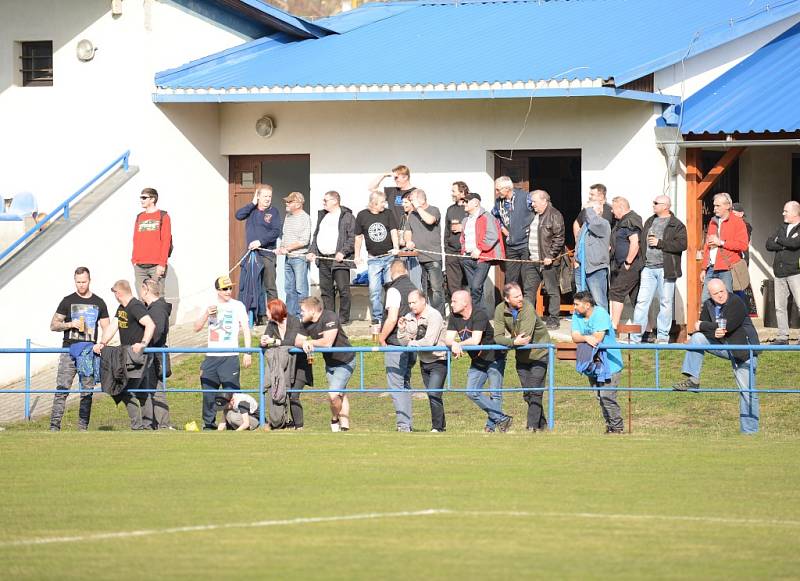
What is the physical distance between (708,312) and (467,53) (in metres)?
7.50

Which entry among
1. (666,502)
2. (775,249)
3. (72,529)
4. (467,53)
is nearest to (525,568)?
(666,502)

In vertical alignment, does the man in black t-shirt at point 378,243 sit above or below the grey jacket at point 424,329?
above

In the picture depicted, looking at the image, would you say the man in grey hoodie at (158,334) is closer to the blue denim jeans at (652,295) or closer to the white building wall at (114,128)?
the white building wall at (114,128)

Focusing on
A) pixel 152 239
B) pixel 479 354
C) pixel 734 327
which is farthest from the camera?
pixel 152 239

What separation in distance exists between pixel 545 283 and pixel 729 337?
4.43 meters

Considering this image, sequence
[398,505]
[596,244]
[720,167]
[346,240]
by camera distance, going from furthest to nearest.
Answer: [720,167]
[346,240]
[596,244]
[398,505]

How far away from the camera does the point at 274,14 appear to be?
22.2 meters

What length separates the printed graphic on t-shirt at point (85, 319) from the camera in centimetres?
1652

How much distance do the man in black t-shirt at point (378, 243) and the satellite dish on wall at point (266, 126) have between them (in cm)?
348

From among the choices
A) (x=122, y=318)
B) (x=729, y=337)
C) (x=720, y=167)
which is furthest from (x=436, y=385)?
(x=720, y=167)

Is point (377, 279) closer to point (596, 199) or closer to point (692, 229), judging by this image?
point (596, 199)

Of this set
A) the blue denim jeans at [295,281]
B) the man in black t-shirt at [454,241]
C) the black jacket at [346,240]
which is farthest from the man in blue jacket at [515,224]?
the blue denim jeans at [295,281]

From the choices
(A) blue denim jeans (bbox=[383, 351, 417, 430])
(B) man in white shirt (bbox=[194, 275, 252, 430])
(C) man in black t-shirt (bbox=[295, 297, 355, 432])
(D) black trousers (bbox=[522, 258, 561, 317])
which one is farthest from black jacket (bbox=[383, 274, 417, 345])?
(D) black trousers (bbox=[522, 258, 561, 317])

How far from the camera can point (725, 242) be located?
18125 millimetres
